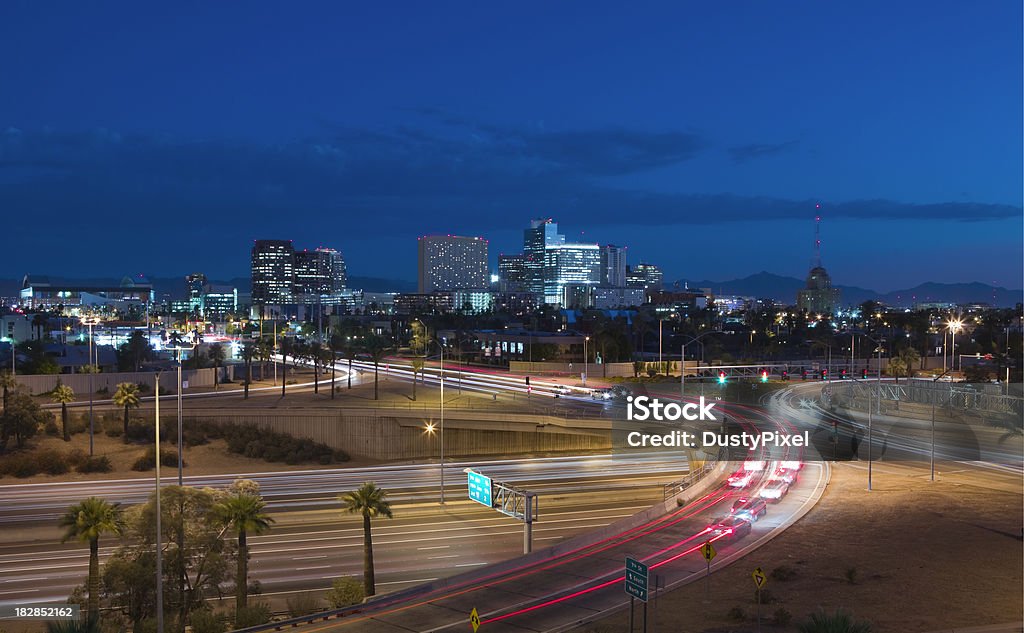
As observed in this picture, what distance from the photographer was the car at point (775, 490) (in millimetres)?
38781

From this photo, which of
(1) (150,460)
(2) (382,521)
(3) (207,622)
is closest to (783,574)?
(3) (207,622)

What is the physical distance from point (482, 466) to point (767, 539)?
2117 centimetres

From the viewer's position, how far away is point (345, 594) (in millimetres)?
26391

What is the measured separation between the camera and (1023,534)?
32156 mm

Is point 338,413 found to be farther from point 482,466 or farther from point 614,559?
point 614,559

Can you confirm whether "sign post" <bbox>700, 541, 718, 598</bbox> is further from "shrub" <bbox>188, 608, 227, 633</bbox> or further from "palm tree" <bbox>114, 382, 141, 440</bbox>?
"palm tree" <bbox>114, 382, 141, 440</bbox>

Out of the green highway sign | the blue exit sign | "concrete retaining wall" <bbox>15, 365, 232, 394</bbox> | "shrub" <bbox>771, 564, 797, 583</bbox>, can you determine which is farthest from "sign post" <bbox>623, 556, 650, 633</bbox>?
"concrete retaining wall" <bbox>15, 365, 232, 394</bbox>

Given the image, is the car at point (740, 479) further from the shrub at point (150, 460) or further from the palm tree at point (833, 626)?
the shrub at point (150, 460)

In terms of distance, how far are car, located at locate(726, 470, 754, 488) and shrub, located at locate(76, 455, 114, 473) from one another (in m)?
35.4

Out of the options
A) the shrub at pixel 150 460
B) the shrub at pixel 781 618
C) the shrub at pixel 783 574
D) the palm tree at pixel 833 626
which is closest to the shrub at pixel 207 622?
the shrub at pixel 781 618

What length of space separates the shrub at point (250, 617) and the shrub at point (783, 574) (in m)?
16.0

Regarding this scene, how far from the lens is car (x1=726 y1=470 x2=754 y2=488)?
136ft

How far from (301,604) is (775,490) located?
23.9 m

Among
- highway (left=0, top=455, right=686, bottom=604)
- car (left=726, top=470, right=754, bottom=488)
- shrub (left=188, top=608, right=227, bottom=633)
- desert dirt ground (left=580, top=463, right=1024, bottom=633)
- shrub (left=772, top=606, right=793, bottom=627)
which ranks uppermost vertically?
shrub (left=772, top=606, right=793, bottom=627)
